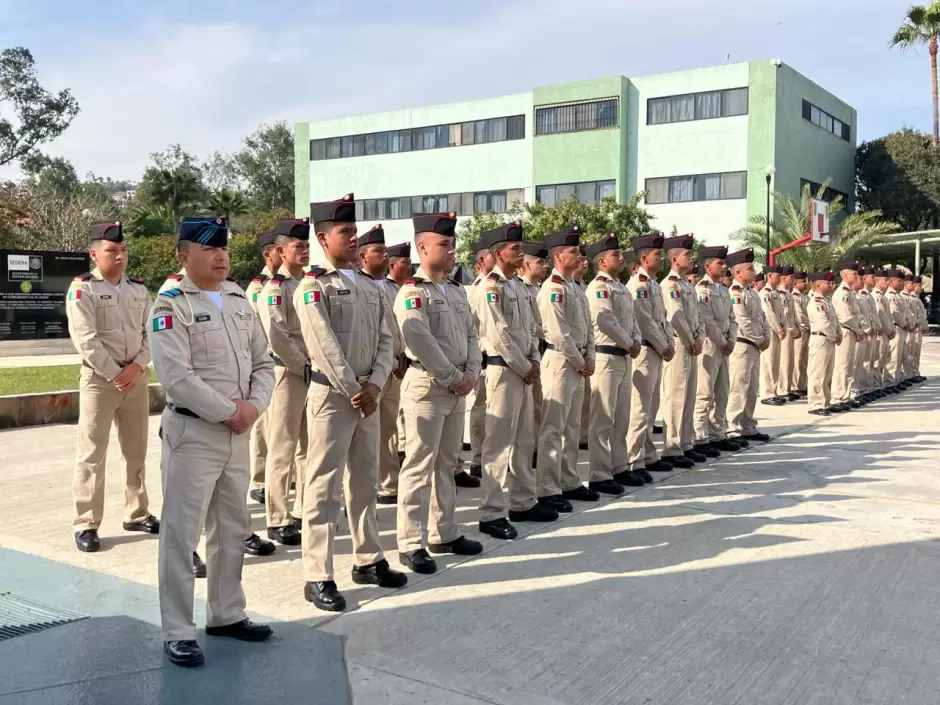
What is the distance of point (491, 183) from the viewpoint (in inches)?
1526

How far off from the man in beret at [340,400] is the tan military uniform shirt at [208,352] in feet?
1.54

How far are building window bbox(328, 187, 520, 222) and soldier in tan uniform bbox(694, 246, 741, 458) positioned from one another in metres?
28.2

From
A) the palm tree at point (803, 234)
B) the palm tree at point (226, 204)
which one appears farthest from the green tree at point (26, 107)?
the palm tree at point (803, 234)

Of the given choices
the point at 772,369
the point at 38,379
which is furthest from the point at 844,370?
the point at 38,379

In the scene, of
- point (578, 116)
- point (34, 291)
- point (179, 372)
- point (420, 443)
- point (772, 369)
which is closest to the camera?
point (179, 372)

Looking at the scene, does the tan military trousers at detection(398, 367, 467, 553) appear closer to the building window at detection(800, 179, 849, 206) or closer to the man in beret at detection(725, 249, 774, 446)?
the man in beret at detection(725, 249, 774, 446)

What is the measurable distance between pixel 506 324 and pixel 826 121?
3641 centimetres

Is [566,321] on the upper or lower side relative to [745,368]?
upper

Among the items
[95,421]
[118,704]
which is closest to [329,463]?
[118,704]

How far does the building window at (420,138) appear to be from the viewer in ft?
125

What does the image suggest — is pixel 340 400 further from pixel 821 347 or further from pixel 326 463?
pixel 821 347

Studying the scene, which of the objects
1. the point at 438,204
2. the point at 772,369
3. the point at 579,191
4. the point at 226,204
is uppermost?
the point at 226,204

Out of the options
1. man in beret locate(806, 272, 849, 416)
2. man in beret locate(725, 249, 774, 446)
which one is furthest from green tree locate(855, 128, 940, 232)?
man in beret locate(725, 249, 774, 446)

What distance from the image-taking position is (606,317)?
22.7 feet
